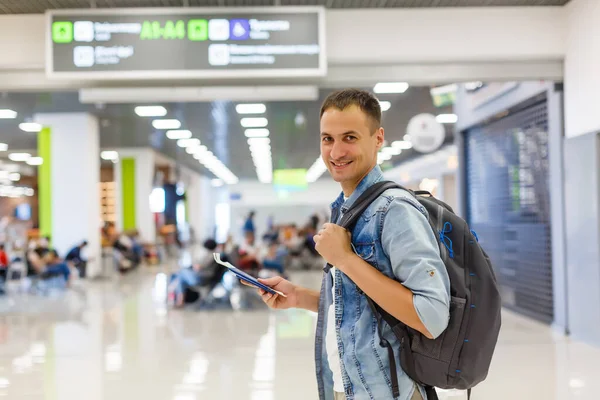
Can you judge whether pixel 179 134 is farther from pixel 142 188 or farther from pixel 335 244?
pixel 335 244

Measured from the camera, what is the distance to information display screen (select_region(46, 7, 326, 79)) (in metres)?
5.53

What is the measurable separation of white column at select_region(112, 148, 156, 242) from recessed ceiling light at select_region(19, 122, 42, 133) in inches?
187

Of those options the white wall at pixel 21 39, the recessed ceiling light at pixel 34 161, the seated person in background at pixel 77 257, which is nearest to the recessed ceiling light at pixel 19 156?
the recessed ceiling light at pixel 34 161

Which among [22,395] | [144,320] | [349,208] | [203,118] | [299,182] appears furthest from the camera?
[299,182]

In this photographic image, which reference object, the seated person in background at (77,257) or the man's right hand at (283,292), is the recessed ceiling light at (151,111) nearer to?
the seated person in background at (77,257)

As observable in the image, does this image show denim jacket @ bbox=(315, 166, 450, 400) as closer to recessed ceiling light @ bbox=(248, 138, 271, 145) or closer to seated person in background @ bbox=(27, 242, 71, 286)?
seated person in background @ bbox=(27, 242, 71, 286)

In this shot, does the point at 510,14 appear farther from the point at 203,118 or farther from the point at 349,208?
the point at 203,118

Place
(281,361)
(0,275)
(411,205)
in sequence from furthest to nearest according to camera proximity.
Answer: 1. (0,275)
2. (281,361)
3. (411,205)

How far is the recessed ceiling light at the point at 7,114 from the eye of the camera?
479 inches

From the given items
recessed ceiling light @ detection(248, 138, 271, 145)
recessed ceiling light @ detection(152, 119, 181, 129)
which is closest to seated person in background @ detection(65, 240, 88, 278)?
recessed ceiling light @ detection(152, 119, 181, 129)

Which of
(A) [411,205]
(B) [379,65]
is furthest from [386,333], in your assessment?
(B) [379,65]

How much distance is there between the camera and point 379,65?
6.16 metres

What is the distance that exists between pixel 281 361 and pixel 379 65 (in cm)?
335

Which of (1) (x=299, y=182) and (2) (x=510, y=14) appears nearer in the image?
(2) (x=510, y=14)
